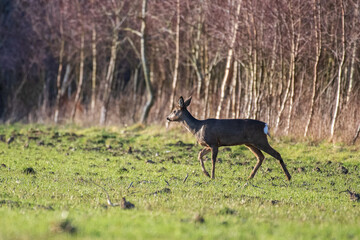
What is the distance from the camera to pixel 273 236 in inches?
235

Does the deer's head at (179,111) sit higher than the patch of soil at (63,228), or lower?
higher

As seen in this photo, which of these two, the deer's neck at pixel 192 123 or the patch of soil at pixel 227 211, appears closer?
the patch of soil at pixel 227 211

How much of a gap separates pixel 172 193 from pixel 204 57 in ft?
65.5

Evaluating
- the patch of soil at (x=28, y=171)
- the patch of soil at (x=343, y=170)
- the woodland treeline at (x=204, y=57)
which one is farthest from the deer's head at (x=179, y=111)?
the woodland treeline at (x=204, y=57)

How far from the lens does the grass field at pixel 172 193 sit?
620 cm

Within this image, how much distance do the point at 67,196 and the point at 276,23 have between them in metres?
13.2

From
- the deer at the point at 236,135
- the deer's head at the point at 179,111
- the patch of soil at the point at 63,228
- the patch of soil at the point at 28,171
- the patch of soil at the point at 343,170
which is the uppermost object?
the deer's head at the point at 179,111

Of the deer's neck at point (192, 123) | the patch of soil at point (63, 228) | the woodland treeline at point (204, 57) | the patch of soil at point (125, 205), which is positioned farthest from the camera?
the woodland treeline at point (204, 57)

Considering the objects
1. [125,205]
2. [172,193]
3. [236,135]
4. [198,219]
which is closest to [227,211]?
[198,219]

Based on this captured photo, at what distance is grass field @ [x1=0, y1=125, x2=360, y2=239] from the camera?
620cm

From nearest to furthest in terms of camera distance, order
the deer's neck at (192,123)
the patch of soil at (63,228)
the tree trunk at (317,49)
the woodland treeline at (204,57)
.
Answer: the patch of soil at (63,228) → the deer's neck at (192,123) → the tree trunk at (317,49) → the woodland treeline at (204,57)

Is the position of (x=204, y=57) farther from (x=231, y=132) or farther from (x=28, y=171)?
(x=28, y=171)

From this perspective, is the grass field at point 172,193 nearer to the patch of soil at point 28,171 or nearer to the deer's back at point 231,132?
the patch of soil at point 28,171

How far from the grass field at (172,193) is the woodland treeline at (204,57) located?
10.2ft
